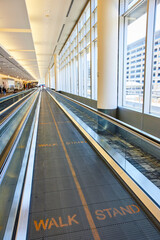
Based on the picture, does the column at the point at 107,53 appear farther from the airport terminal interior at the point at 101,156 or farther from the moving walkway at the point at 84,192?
the moving walkway at the point at 84,192

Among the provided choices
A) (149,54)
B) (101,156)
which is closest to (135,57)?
(149,54)

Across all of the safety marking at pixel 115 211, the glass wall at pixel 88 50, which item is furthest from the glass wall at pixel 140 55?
the safety marking at pixel 115 211

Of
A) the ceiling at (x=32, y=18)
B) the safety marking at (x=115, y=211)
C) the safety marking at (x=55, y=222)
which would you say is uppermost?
the ceiling at (x=32, y=18)

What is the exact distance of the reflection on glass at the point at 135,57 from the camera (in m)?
8.36

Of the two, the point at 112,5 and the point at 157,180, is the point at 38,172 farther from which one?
the point at 112,5

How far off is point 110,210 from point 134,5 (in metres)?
8.00

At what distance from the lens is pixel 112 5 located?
8219 millimetres

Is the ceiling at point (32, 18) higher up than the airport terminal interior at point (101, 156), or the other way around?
the ceiling at point (32, 18)

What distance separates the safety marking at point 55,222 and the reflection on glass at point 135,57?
6.41m

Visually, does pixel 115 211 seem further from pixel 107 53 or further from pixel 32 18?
pixel 32 18

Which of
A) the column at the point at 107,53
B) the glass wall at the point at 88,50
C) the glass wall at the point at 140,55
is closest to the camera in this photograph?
the glass wall at the point at 140,55

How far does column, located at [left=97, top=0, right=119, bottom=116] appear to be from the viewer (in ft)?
27.3

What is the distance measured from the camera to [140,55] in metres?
8.48

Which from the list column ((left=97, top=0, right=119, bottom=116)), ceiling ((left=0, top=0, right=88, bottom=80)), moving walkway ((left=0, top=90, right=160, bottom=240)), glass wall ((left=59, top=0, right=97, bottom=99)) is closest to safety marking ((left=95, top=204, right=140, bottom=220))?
moving walkway ((left=0, top=90, right=160, bottom=240))
